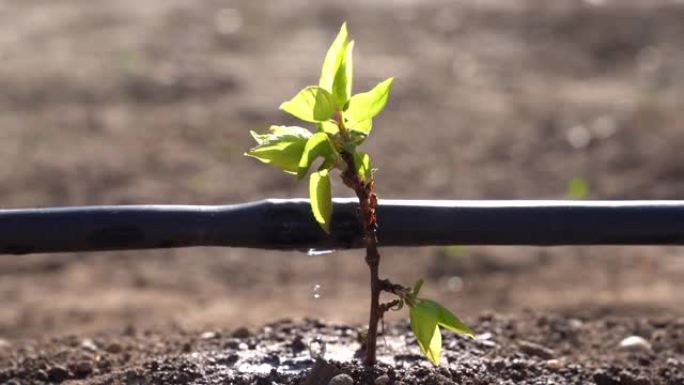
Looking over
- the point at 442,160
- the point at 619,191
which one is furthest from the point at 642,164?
the point at 442,160

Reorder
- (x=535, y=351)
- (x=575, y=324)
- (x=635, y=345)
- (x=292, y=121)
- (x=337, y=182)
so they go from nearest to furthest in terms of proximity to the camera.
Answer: (x=535, y=351) < (x=635, y=345) < (x=575, y=324) < (x=337, y=182) < (x=292, y=121)

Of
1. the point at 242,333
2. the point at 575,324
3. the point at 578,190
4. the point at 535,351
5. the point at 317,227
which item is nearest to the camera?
the point at 317,227

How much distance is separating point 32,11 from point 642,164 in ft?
15.1

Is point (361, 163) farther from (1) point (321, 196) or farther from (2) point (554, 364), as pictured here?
(2) point (554, 364)

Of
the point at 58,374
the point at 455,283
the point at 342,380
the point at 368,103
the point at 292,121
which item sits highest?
the point at 292,121

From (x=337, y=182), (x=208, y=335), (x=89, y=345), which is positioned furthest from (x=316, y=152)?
(x=337, y=182)

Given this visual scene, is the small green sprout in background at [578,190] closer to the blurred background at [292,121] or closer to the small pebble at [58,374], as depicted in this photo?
the blurred background at [292,121]

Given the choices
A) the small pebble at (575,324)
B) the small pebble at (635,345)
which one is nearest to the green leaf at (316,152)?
the small pebble at (635,345)

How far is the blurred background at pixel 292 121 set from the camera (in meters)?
4.89

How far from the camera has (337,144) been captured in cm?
239

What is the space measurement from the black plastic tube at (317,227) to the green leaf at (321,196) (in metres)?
0.19

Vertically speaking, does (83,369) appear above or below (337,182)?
below

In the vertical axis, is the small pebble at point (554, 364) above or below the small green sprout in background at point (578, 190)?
below

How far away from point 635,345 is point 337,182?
8.47ft
